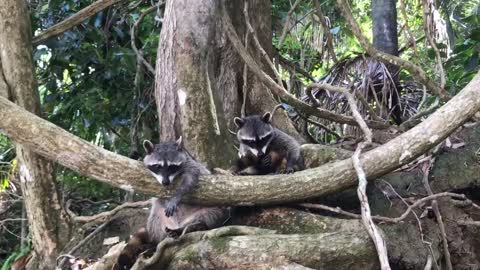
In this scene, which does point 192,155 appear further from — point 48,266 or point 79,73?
point 79,73

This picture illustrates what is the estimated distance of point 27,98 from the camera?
3990mm

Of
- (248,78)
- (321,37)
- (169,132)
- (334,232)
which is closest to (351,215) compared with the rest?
(334,232)

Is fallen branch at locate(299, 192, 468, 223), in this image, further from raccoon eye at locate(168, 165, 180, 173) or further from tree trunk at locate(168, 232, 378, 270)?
raccoon eye at locate(168, 165, 180, 173)

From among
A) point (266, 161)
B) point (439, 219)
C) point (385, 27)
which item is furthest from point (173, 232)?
point (385, 27)

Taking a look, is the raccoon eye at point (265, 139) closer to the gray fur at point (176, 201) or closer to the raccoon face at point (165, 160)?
the gray fur at point (176, 201)

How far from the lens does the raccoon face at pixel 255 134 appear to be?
15.1 feet

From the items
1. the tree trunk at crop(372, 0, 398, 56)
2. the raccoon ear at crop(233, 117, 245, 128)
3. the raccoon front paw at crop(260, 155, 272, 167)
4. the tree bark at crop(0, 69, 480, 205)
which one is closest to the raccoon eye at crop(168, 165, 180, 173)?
the tree bark at crop(0, 69, 480, 205)

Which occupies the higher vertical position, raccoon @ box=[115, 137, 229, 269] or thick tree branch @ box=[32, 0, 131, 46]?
thick tree branch @ box=[32, 0, 131, 46]

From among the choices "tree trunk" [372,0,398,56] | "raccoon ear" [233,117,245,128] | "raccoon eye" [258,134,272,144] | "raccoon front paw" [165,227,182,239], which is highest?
"tree trunk" [372,0,398,56]

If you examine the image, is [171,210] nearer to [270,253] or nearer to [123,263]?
[123,263]

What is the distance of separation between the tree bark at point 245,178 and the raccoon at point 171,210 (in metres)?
0.09

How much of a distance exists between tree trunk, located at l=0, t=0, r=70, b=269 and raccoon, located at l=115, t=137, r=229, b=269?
2.28 ft

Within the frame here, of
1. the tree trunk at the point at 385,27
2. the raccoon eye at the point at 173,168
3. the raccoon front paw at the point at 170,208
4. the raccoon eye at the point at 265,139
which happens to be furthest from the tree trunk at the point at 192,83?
the tree trunk at the point at 385,27

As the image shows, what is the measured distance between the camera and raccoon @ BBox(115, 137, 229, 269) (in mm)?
3678
